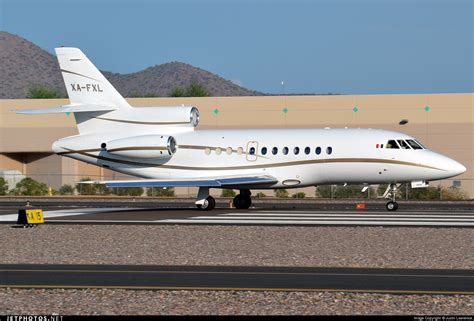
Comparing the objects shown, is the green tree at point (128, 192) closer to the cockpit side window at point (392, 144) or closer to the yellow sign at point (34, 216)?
the cockpit side window at point (392, 144)

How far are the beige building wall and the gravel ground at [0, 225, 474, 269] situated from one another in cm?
3366

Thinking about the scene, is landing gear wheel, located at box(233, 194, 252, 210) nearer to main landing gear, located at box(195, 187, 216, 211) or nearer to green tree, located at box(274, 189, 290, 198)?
main landing gear, located at box(195, 187, 216, 211)

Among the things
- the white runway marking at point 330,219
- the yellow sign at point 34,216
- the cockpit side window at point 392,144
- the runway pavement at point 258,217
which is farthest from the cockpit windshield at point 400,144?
the yellow sign at point 34,216

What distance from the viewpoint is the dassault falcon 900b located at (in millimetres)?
35031

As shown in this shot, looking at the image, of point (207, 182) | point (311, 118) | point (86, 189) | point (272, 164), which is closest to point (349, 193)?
point (311, 118)

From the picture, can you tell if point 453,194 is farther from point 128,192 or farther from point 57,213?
point 57,213

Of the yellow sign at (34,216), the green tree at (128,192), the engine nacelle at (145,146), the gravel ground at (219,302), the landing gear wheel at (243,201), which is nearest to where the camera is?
the gravel ground at (219,302)

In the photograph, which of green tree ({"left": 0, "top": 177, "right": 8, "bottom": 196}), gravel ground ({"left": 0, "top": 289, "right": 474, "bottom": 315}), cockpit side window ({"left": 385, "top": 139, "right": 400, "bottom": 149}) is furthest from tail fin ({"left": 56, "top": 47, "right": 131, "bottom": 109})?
gravel ground ({"left": 0, "top": 289, "right": 474, "bottom": 315})

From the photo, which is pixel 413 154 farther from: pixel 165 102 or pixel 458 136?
pixel 165 102

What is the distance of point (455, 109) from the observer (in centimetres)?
5900

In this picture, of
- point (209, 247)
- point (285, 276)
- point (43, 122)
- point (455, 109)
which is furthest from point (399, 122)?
point (285, 276)

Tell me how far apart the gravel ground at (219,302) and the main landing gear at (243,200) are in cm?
2322

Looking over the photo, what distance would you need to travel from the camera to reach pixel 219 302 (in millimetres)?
13430

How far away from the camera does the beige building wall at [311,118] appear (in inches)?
2333
